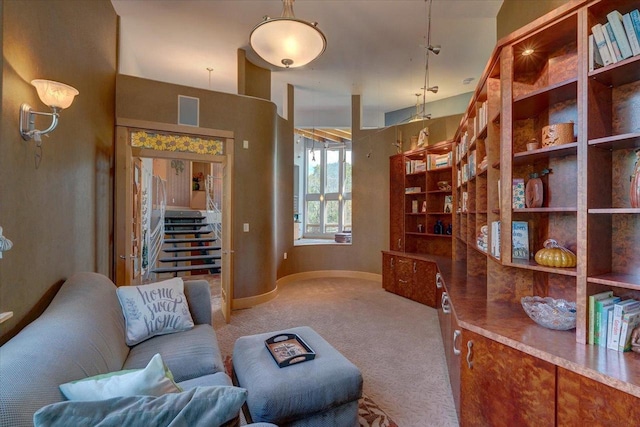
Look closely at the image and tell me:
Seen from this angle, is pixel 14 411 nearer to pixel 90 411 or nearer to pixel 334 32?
pixel 90 411

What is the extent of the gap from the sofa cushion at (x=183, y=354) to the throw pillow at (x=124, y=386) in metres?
0.72

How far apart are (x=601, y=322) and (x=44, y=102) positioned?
3.25m

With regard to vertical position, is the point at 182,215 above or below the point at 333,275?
above

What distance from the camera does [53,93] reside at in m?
1.72

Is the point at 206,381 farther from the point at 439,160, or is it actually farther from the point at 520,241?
the point at 439,160

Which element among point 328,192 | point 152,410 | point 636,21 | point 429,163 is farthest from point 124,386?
point 328,192

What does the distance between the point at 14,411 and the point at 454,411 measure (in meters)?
2.39

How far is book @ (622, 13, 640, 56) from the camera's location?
1.40 meters

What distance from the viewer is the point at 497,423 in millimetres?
1594

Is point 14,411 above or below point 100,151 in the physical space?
below

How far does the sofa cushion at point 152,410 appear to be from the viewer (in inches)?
31.4

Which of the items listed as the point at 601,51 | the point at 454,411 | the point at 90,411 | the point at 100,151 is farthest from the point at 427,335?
the point at 100,151

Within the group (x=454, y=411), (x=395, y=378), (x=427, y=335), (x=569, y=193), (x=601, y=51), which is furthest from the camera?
(x=427, y=335)

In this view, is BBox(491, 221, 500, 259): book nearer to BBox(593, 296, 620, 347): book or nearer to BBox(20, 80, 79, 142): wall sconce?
BBox(593, 296, 620, 347): book
